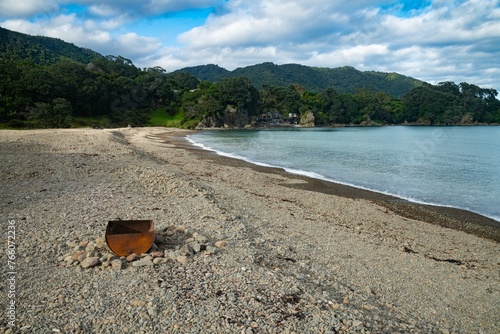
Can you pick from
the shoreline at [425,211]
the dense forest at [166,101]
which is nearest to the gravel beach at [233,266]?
the shoreline at [425,211]

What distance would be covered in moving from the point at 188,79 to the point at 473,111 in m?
154

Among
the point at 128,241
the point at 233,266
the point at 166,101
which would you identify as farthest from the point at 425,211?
the point at 166,101

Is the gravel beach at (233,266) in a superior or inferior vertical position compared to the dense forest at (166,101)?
inferior

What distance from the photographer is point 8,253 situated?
281 inches

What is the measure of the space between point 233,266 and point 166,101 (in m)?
124

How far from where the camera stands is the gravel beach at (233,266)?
5.43 meters

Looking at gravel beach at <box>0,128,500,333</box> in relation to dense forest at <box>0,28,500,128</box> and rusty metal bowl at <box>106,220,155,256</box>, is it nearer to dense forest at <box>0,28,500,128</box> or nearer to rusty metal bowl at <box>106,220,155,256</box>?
rusty metal bowl at <box>106,220,155,256</box>

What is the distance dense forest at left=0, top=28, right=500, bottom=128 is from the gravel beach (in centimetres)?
6103

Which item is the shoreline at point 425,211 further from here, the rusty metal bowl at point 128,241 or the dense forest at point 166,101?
the dense forest at point 166,101

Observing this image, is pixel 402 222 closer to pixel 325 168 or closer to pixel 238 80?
pixel 325 168

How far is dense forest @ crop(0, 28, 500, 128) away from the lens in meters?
67.2

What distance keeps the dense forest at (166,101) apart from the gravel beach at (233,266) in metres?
61.0

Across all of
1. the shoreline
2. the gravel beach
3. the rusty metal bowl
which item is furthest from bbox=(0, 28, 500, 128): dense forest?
the rusty metal bowl

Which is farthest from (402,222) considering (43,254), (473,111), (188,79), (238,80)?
(473,111)
